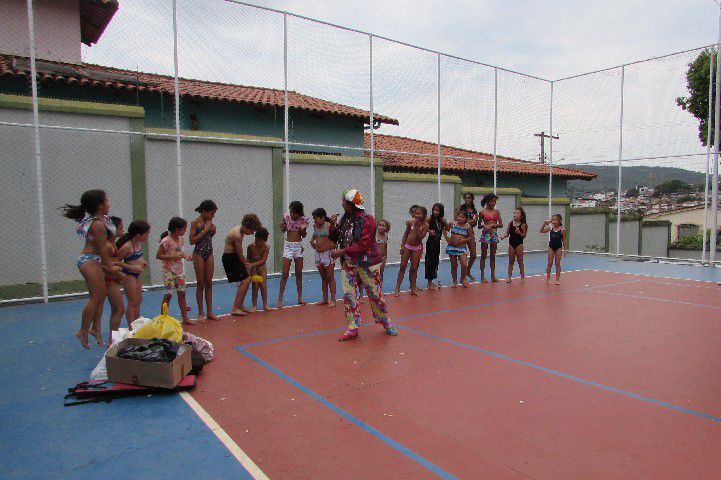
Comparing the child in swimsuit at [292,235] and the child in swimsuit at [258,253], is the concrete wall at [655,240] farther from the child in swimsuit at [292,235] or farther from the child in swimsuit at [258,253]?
the child in swimsuit at [258,253]

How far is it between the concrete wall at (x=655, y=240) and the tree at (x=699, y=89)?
712cm

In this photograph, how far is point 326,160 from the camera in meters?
11.9

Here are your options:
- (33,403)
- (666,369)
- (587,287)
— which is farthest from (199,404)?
(587,287)

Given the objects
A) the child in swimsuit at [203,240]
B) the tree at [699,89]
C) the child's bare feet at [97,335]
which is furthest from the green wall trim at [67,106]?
the tree at [699,89]

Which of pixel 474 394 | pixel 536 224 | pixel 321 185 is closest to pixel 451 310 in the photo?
pixel 474 394

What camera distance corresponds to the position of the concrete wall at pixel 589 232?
19516 mm

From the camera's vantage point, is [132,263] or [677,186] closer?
[132,263]

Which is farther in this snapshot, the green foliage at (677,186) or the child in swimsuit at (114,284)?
the green foliage at (677,186)

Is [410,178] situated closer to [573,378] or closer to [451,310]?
[451,310]

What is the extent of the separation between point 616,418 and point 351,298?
10.5 feet

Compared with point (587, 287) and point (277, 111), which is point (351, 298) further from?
point (277, 111)

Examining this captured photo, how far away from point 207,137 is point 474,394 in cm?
775

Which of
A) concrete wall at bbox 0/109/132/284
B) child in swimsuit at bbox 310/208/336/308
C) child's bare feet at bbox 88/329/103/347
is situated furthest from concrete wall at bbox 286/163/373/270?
child's bare feet at bbox 88/329/103/347

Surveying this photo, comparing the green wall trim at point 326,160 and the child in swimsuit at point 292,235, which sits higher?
the green wall trim at point 326,160
